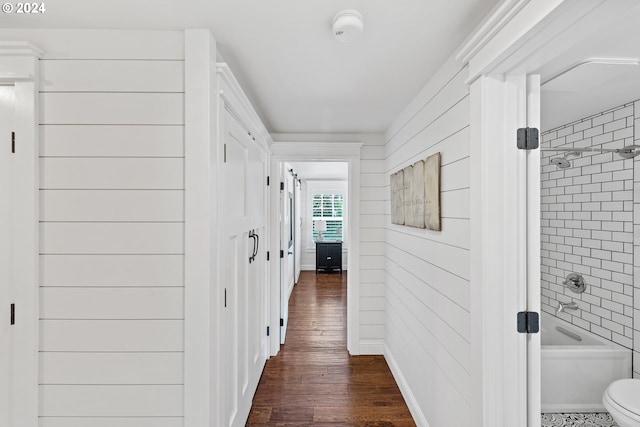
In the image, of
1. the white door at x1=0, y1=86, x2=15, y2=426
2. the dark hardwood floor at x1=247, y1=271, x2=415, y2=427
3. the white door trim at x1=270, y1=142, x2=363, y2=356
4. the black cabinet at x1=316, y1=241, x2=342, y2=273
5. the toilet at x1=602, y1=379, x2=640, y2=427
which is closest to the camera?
the white door at x1=0, y1=86, x2=15, y2=426

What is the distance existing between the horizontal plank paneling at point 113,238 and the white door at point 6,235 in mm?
145

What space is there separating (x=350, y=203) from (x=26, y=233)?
2555mm

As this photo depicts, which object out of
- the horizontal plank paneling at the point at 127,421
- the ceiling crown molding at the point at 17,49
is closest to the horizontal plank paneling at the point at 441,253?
→ the horizontal plank paneling at the point at 127,421

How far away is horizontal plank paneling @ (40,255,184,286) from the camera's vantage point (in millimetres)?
1473

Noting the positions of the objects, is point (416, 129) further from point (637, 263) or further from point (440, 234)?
point (637, 263)

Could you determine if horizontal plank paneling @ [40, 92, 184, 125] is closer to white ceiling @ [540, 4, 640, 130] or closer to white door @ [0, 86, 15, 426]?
white door @ [0, 86, 15, 426]

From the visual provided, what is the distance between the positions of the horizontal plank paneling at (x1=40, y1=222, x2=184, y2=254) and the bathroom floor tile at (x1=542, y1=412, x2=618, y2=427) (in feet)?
8.78

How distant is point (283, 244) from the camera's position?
11.9ft

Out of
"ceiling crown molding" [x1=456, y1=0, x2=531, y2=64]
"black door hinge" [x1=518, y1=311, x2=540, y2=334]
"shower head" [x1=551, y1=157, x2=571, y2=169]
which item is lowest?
"black door hinge" [x1=518, y1=311, x2=540, y2=334]

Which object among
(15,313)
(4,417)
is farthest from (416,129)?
(4,417)

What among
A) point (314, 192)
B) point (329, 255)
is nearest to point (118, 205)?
point (329, 255)

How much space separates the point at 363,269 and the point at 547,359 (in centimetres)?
167

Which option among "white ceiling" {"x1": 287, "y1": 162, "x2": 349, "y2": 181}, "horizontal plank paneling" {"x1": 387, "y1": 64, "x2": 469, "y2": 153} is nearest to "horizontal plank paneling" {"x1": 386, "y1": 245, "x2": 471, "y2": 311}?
"horizontal plank paneling" {"x1": 387, "y1": 64, "x2": 469, "y2": 153}

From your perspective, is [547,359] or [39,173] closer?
[39,173]
